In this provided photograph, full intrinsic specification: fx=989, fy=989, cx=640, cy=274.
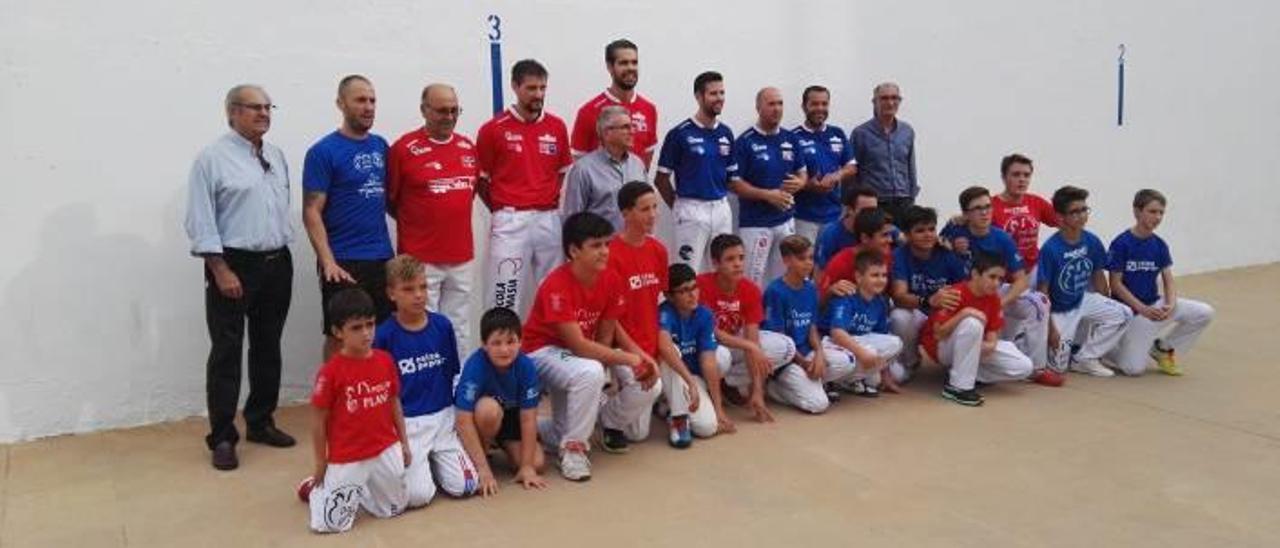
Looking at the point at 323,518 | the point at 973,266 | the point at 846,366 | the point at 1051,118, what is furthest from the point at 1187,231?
the point at 323,518

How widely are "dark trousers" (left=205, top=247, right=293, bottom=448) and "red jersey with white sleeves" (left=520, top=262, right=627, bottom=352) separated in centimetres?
104

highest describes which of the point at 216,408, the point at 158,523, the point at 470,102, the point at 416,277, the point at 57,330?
the point at 470,102

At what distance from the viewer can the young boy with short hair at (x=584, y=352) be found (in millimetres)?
3756

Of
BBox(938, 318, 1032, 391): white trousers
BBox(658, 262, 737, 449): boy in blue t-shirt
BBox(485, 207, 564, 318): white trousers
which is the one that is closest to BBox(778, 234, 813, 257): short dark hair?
BBox(658, 262, 737, 449): boy in blue t-shirt

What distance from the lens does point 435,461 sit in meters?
3.56

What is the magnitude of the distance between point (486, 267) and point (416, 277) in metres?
1.43

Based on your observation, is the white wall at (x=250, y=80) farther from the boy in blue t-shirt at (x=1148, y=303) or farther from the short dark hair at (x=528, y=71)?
the boy in blue t-shirt at (x=1148, y=303)

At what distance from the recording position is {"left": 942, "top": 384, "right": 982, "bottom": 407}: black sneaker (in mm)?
4652

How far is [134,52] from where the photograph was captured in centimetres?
429

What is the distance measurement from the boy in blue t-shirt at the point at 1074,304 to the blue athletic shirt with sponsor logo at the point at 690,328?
2088 mm

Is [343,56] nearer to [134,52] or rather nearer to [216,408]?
[134,52]

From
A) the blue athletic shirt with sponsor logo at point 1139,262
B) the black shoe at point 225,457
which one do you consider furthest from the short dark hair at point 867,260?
the black shoe at point 225,457

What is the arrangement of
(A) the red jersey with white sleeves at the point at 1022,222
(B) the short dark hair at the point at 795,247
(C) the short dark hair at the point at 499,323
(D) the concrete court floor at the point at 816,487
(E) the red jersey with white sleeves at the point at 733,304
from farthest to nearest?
(A) the red jersey with white sleeves at the point at 1022,222, (B) the short dark hair at the point at 795,247, (E) the red jersey with white sleeves at the point at 733,304, (C) the short dark hair at the point at 499,323, (D) the concrete court floor at the point at 816,487

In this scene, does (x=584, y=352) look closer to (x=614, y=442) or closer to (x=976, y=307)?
(x=614, y=442)
